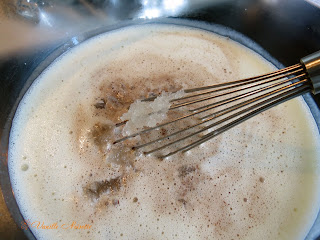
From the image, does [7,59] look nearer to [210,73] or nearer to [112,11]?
[112,11]

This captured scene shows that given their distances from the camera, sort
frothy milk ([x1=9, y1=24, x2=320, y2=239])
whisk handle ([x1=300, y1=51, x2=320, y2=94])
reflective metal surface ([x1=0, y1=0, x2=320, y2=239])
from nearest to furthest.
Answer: whisk handle ([x1=300, y1=51, x2=320, y2=94])
frothy milk ([x1=9, y1=24, x2=320, y2=239])
reflective metal surface ([x1=0, y1=0, x2=320, y2=239])

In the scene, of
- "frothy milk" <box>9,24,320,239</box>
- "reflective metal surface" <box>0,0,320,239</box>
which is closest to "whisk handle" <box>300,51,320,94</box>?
"frothy milk" <box>9,24,320,239</box>

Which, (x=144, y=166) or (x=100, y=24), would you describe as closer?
(x=144, y=166)

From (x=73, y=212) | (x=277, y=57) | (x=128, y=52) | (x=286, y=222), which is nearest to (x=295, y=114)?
(x=277, y=57)

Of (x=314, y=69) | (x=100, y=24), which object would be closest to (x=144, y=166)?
(x=314, y=69)

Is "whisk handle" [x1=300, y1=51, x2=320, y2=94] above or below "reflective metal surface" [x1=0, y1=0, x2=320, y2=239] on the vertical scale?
below

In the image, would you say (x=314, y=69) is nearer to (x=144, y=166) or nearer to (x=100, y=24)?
(x=144, y=166)

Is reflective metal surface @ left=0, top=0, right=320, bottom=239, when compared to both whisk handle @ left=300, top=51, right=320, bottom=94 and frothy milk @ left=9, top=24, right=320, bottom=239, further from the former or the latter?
whisk handle @ left=300, top=51, right=320, bottom=94
